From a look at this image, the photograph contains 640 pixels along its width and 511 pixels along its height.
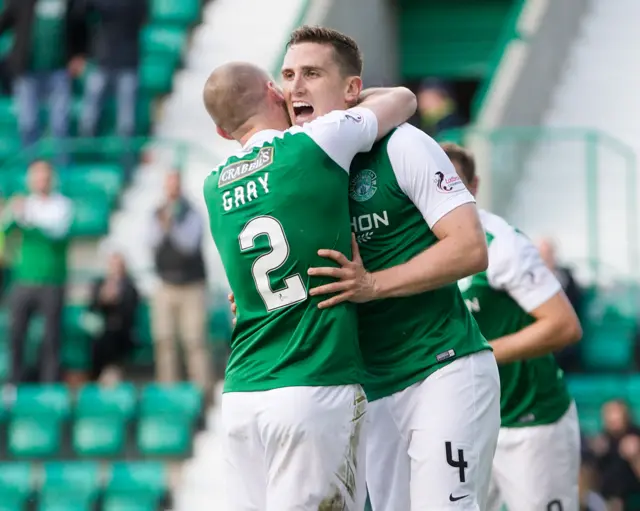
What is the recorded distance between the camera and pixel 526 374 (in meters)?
6.41

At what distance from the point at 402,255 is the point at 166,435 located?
6839 mm

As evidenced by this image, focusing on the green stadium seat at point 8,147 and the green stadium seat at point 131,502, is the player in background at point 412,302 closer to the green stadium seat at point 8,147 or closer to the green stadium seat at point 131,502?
the green stadium seat at point 131,502

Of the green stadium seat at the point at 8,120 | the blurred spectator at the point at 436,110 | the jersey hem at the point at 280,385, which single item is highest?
the green stadium seat at the point at 8,120

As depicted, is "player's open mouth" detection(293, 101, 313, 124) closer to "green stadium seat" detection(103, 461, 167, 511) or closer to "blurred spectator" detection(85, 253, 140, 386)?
"green stadium seat" detection(103, 461, 167, 511)

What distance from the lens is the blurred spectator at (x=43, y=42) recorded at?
47.2ft

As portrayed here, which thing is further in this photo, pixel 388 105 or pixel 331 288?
pixel 388 105

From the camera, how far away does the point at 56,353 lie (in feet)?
38.7

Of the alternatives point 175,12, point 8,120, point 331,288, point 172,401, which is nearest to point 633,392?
point 172,401

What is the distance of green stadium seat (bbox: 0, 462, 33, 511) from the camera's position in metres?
11.2

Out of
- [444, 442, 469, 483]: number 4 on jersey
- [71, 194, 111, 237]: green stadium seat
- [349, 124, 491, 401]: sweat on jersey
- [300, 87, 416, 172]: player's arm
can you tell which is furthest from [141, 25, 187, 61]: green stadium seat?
[444, 442, 469, 483]: number 4 on jersey

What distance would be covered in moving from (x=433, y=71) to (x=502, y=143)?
706cm

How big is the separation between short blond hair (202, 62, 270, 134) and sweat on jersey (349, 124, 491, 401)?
0.44 m

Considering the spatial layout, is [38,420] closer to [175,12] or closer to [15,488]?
[15,488]

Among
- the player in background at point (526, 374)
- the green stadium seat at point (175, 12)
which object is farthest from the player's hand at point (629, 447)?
the green stadium seat at point (175, 12)
